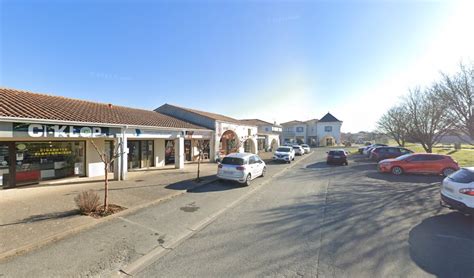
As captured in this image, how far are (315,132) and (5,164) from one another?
65677 millimetres

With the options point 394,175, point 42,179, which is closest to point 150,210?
point 42,179

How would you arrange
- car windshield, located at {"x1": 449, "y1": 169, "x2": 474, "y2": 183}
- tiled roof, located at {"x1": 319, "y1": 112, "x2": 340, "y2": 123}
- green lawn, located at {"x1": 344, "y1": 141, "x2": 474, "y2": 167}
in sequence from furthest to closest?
tiled roof, located at {"x1": 319, "y1": 112, "x2": 340, "y2": 123}, green lawn, located at {"x1": 344, "y1": 141, "x2": 474, "y2": 167}, car windshield, located at {"x1": 449, "y1": 169, "x2": 474, "y2": 183}

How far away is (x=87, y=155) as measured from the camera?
11859 millimetres

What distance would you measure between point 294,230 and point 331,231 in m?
0.89

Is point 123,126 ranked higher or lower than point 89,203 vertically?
higher

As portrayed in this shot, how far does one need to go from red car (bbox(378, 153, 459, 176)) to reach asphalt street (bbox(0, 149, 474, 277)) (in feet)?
24.3

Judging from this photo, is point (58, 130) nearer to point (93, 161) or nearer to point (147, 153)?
point (93, 161)

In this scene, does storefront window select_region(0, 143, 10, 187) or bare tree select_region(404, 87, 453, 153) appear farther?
bare tree select_region(404, 87, 453, 153)

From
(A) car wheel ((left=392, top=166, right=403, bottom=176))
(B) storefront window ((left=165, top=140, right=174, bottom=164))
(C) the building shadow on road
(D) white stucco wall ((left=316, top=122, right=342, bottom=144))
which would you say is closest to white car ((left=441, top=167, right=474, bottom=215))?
(C) the building shadow on road

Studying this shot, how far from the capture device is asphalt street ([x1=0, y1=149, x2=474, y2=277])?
3.81 meters

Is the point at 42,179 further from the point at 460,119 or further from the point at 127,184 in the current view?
the point at 460,119

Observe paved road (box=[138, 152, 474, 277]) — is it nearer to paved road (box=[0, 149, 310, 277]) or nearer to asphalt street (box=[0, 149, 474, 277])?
asphalt street (box=[0, 149, 474, 277])

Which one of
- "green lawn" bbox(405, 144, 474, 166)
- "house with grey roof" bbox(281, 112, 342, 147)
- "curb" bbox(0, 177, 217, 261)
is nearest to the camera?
"curb" bbox(0, 177, 217, 261)

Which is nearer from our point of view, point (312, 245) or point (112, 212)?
point (312, 245)
